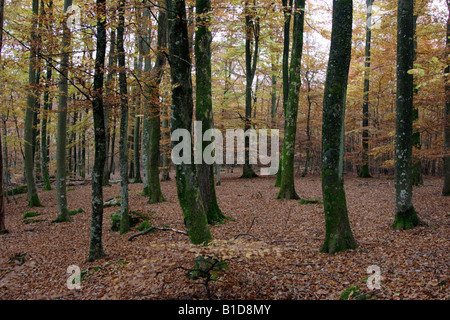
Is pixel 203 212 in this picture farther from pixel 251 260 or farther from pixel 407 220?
pixel 407 220

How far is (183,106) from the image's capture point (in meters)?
4.55

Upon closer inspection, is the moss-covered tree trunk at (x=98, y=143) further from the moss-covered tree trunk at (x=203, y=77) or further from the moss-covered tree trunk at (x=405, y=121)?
the moss-covered tree trunk at (x=405, y=121)

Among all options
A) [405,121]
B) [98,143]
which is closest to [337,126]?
[405,121]

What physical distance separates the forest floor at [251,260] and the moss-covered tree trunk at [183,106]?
505mm

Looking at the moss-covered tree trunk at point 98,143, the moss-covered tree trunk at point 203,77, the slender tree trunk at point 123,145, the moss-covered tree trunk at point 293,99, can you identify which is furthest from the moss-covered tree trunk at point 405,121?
the moss-covered tree trunk at point 98,143

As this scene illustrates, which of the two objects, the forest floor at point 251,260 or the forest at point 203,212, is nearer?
the forest floor at point 251,260

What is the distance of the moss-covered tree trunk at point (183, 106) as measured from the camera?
4.47 meters

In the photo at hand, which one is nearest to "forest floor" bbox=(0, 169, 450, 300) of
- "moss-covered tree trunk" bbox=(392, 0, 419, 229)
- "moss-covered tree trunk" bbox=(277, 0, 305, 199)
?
"moss-covered tree trunk" bbox=(392, 0, 419, 229)

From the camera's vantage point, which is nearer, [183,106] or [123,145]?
[183,106]

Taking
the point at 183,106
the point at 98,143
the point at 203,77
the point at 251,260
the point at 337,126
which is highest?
the point at 203,77

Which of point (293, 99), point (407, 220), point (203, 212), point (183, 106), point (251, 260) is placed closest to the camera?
point (183, 106)

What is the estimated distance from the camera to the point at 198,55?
726 cm

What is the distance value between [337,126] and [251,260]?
3019mm

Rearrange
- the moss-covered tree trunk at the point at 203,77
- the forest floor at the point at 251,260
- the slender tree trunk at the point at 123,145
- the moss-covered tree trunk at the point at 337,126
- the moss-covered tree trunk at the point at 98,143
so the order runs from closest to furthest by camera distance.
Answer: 1. the forest floor at the point at 251,260
2. the moss-covered tree trunk at the point at 337,126
3. the moss-covered tree trunk at the point at 98,143
4. the slender tree trunk at the point at 123,145
5. the moss-covered tree trunk at the point at 203,77
